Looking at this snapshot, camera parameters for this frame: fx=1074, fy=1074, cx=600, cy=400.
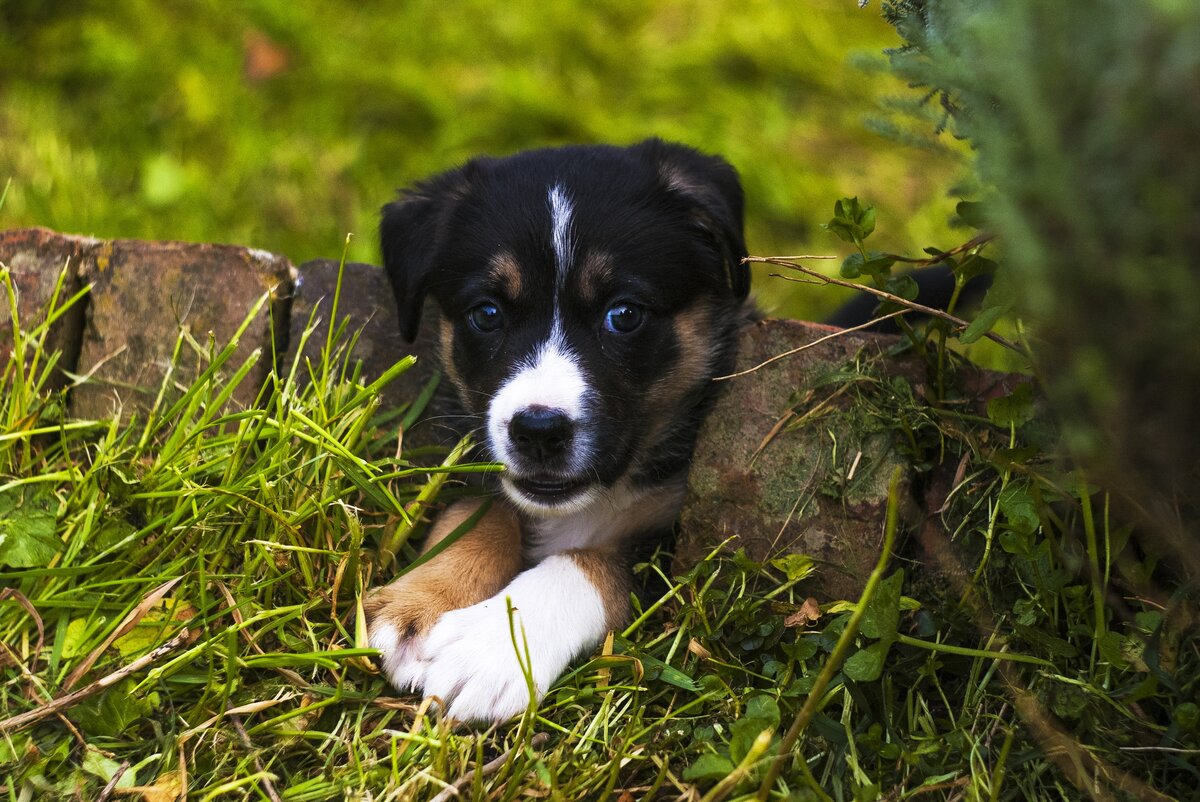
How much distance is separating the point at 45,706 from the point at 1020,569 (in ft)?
6.98

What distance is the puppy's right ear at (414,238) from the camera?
308cm

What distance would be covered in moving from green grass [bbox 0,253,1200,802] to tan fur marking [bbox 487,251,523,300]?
0.47 meters

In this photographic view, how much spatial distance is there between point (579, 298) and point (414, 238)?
2.02 ft

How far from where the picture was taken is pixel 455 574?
2773mm

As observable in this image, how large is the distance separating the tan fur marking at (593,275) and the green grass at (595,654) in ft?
1.88

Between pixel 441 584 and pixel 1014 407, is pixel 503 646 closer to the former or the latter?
pixel 441 584

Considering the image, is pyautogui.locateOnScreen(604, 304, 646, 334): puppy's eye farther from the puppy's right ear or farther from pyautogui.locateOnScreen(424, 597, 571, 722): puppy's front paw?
pyautogui.locateOnScreen(424, 597, 571, 722): puppy's front paw

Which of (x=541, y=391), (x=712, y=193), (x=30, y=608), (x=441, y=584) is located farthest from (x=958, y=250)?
(x=30, y=608)

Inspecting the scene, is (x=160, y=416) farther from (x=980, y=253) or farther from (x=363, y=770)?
(x=980, y=253)

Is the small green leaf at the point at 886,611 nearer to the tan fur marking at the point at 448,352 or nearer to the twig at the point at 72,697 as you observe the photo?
the tan fur marking at the point at 448,352

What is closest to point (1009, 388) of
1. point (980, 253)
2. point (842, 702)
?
point (980, 253)

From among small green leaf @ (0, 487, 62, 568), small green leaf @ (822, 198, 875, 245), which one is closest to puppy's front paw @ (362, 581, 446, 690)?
small green leaf @ (0, 487, 62, 568)

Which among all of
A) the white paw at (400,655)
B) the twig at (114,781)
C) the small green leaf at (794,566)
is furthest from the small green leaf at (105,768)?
the small green leaf at (794,566)

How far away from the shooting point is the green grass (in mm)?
2131
